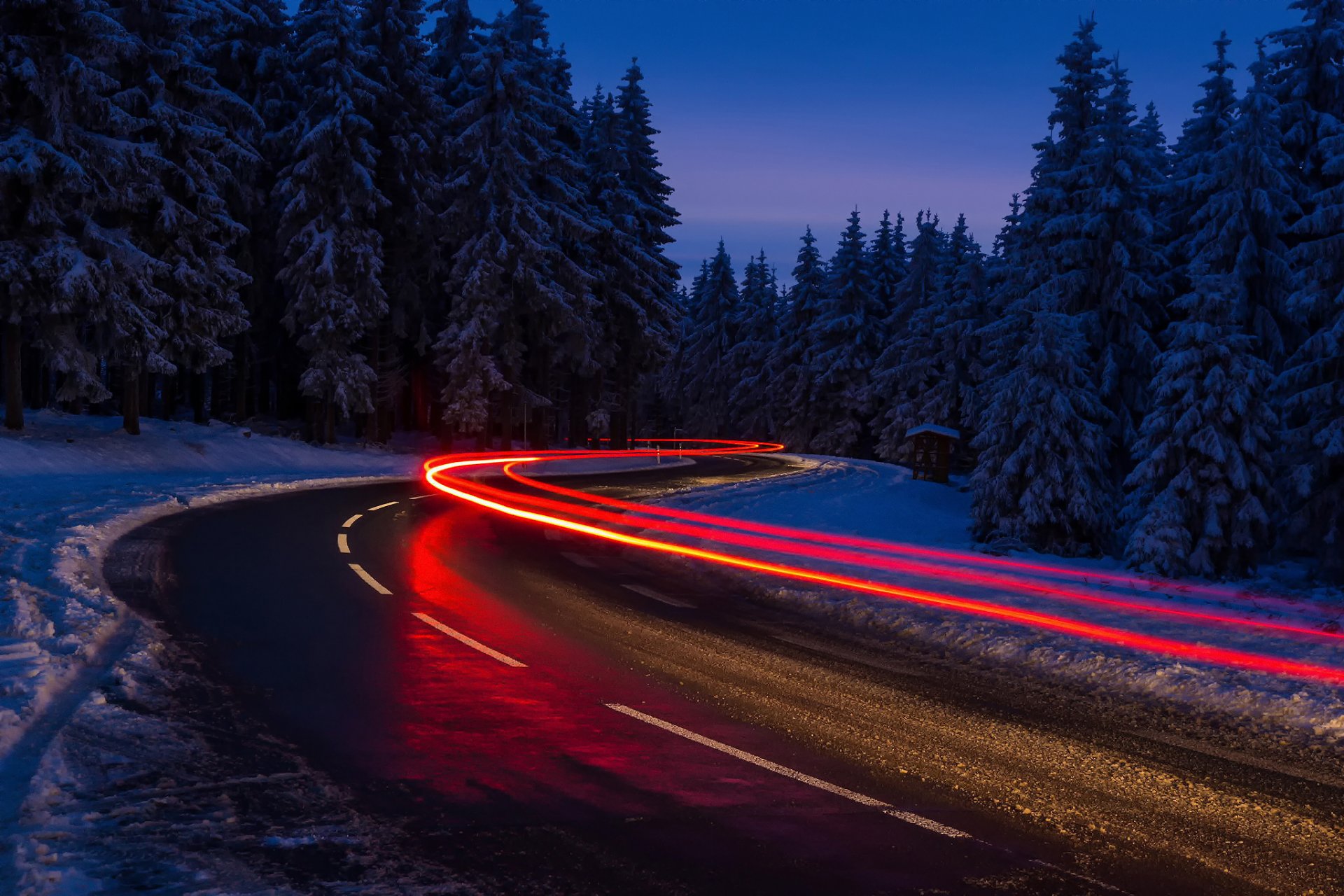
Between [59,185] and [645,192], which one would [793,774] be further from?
[645,192]

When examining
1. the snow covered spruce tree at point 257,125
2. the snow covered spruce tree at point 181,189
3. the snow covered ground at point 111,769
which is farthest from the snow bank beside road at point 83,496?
the snow covered spruce tree at point 257,125

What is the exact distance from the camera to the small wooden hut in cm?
4325

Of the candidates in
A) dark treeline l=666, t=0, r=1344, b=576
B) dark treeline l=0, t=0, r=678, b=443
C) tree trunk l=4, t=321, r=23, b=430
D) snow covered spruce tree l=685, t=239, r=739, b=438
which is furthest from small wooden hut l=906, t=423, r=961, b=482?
snow covered spruce tree l=685, t=239, r=739, b=438

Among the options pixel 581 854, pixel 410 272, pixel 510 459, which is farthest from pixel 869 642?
pixel 410 272

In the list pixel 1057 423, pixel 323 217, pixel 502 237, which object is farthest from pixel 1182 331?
pixel 323 217

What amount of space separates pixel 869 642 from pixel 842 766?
4.05 meters

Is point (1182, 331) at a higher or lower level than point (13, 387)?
higher

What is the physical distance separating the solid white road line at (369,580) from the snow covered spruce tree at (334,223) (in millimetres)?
26658

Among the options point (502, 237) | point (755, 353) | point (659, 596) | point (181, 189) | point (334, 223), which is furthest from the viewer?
point (755, 353)

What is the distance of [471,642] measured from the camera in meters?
9.60

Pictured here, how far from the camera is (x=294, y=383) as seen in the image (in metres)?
50.8

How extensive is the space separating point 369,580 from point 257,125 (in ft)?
108

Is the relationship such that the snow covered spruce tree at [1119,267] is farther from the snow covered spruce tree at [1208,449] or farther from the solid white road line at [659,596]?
the solid white road line at [659,596]

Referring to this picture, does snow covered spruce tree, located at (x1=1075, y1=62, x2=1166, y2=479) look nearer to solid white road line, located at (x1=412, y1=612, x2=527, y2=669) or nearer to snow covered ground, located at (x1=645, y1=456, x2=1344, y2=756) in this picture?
snow covered ground, located at (x1=645, y1=456, x2=1344, y2=756)
